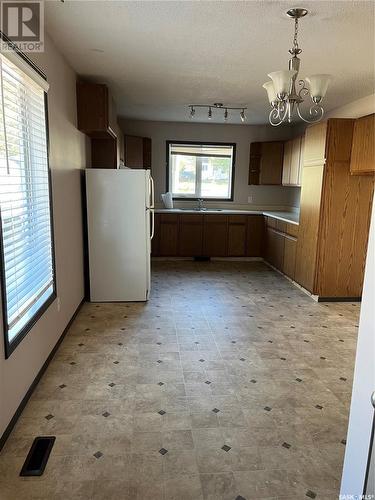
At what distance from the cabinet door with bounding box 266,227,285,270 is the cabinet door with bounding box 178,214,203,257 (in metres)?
1.15

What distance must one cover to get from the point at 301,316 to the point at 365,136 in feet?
6.59

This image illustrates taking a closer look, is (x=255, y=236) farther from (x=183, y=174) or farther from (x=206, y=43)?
(x=206, y=43)

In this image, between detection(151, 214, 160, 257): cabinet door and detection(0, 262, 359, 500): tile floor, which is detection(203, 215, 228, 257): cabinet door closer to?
detection(151, 214, 160, 257): cabinet door

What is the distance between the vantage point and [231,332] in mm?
3391

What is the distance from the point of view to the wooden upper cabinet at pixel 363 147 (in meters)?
3.70

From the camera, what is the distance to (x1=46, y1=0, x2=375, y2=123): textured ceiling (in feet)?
7.07

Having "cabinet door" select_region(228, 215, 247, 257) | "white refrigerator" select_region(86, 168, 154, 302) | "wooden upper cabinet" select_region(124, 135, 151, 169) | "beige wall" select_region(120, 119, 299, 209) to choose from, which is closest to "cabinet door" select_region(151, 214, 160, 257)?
"beige wall" select_region(120, 119, 299, 209)

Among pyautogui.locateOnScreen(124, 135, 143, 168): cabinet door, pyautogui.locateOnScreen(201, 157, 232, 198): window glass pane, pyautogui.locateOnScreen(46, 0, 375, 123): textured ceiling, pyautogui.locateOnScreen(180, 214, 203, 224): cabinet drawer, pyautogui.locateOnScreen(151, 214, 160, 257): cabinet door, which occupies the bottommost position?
pyautogui.locateOnScreen(151, 214, 160, 257): cabinet door

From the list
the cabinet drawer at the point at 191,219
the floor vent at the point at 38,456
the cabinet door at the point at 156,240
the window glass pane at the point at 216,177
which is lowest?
the floor vent at the point at 38,456

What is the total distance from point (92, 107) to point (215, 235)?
3.23m

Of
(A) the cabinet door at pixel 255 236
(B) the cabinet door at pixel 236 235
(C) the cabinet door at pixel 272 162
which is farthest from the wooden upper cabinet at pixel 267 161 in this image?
(B) the cabinet door at pixel 236 235

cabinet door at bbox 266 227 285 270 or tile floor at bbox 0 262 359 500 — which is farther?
cabinet door at bbox 266 227 285 270

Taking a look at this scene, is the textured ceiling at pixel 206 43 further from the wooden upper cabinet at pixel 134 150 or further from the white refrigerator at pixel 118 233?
the wooden upper cabinet at pixel 134 150

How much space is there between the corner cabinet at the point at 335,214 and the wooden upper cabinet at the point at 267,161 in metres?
1.70
